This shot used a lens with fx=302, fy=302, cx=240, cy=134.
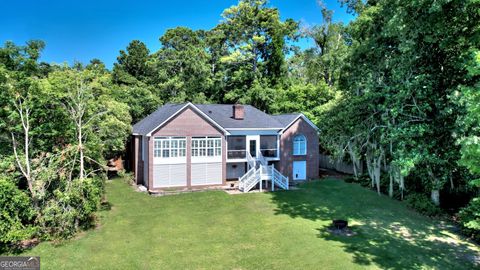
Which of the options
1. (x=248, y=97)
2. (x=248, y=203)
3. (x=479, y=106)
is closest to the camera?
(x=479, y=106)

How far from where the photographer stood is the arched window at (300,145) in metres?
28.0

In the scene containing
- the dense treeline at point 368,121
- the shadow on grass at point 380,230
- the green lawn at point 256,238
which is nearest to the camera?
the green lawn at point 256,238

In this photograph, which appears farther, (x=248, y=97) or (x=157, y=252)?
(x=248, y=97)

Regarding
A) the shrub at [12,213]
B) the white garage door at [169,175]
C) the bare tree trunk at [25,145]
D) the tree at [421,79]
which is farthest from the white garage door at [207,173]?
the shrub at [12,213]

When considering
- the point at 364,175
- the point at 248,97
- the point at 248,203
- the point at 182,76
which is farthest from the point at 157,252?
the point at 182,76

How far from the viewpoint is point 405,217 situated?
1773cm

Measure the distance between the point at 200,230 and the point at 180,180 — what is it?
29.5 feet

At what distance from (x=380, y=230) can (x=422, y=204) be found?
18.1 ft

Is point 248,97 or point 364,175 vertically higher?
point 248,97

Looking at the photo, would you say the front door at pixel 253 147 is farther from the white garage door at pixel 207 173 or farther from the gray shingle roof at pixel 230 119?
the white garage door at pixel 207 173

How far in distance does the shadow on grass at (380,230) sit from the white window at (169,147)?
8007 mm

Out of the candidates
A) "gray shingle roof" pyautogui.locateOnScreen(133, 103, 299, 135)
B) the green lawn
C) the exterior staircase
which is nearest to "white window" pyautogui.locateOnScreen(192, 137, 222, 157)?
"gray shingle roof" pyautogui.locateOnScreen(133, 103, 299, 135)

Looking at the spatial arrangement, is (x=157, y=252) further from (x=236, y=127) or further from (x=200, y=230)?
→ (x=236, y=127)

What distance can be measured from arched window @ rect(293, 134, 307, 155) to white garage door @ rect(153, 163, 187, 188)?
10.4m
